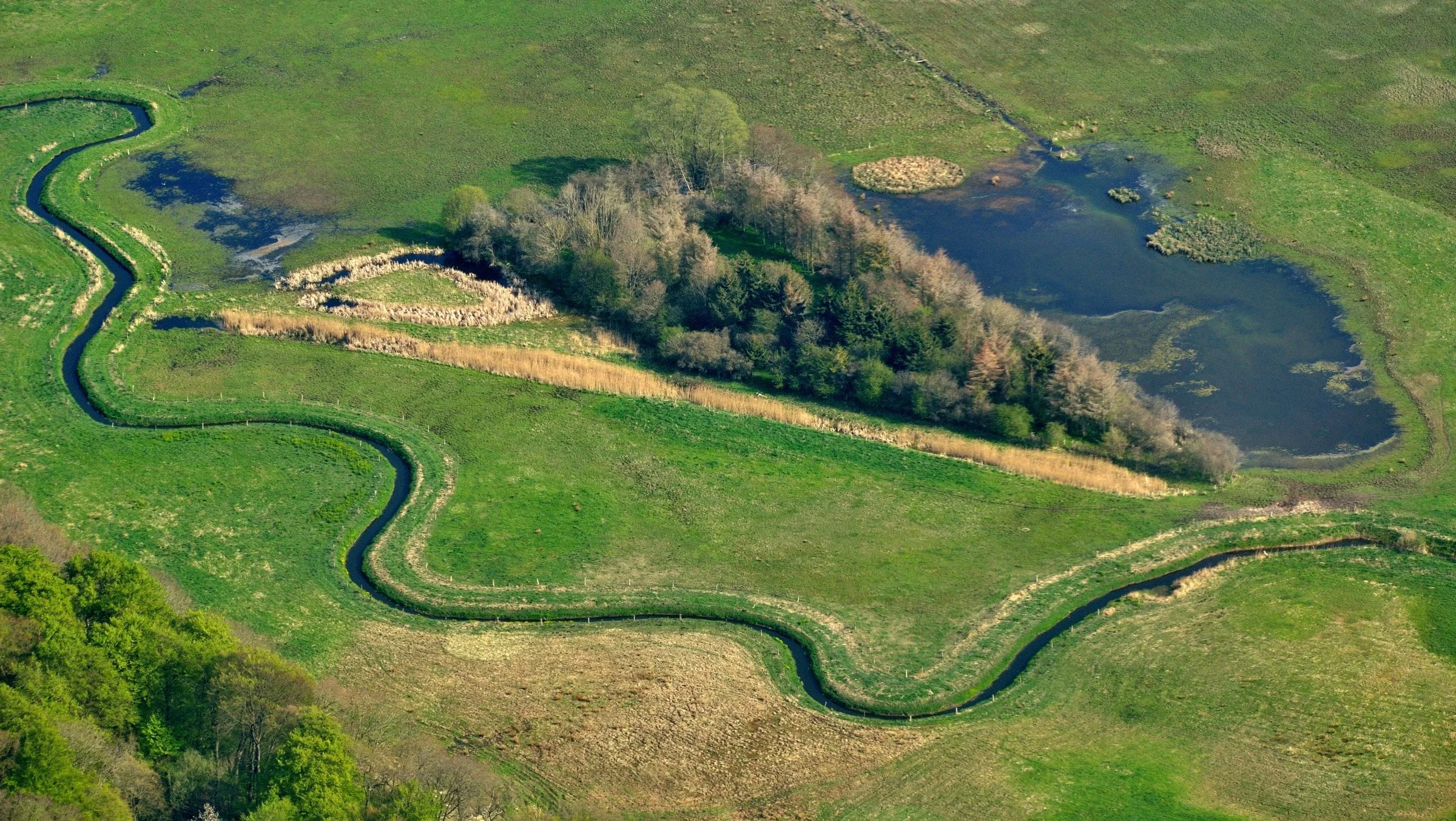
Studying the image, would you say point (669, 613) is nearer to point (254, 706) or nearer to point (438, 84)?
point (254, 706)

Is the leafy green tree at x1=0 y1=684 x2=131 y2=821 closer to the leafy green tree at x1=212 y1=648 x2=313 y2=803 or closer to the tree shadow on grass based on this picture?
the leafy green tree at x1=212 y1=648 x2=313 y2=803

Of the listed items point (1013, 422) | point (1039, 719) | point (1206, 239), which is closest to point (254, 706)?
point (1039, 719)

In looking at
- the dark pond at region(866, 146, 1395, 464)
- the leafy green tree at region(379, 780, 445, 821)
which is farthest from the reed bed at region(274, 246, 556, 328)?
the leafy green tree at region(379, 780, 445, 821)

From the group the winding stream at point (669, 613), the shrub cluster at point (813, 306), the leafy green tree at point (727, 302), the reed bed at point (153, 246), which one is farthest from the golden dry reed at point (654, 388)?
the reed bed at point (153, 246)

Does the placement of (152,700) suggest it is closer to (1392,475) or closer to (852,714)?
(852,714)

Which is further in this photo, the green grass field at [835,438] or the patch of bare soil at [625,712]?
the green grass field at [835,438]

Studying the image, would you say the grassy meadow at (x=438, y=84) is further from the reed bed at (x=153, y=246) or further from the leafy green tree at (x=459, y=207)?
the leafy green tree at (x=459, y=207)
